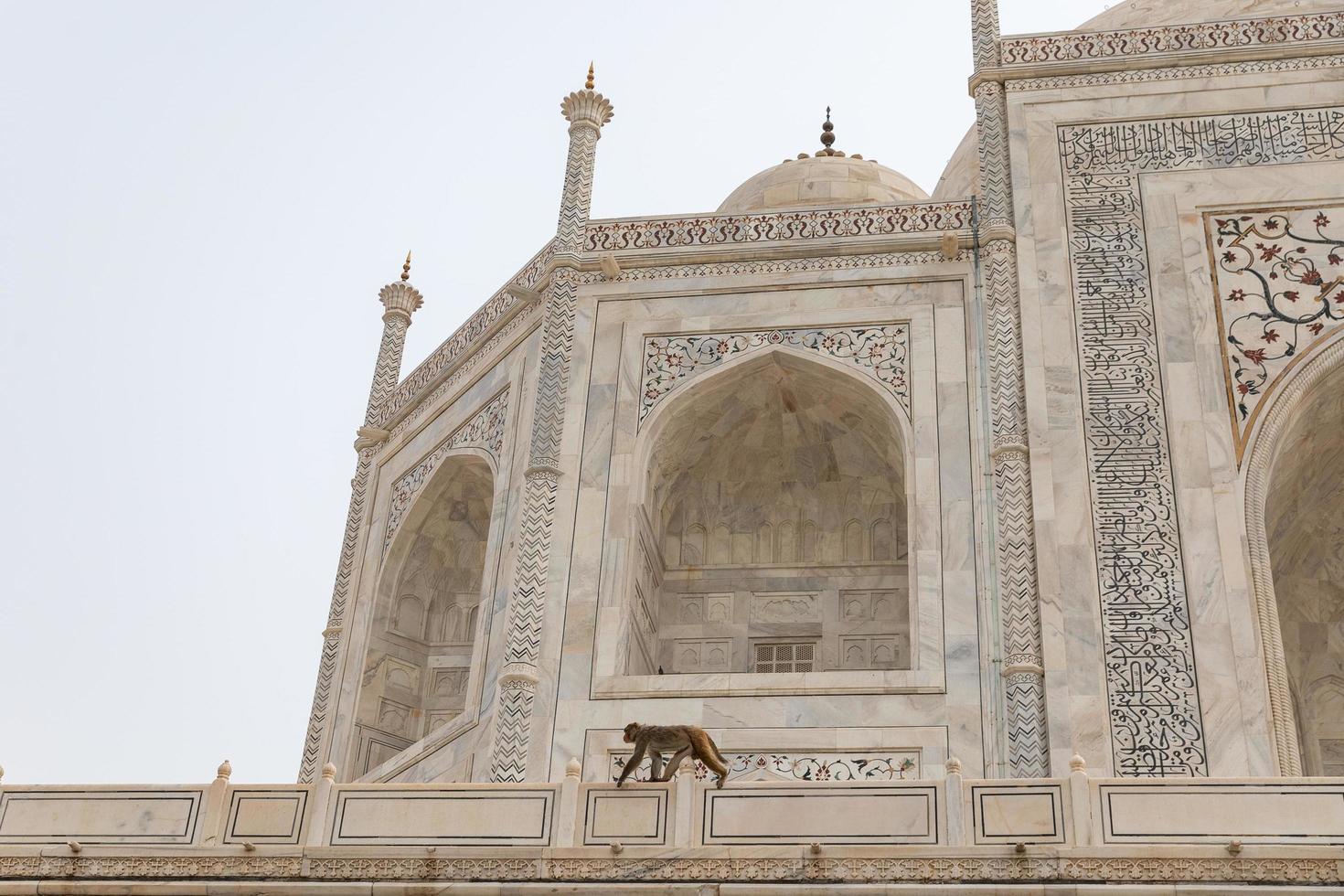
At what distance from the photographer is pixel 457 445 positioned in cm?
1293

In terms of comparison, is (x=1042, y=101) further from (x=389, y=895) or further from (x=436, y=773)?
(x=389, y=895)

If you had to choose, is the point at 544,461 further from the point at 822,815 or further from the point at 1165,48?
the point at 1165,48

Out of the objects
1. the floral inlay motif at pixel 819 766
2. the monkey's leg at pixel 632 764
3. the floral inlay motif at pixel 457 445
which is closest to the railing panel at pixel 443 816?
the monkey's leg at pixel 632 764

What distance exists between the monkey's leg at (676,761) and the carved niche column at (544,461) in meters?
1.85

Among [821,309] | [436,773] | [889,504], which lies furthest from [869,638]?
[436,773]

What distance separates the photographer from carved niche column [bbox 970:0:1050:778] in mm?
9992

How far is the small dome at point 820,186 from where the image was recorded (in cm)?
1410

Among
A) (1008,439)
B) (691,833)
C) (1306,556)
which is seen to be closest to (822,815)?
(691,833)

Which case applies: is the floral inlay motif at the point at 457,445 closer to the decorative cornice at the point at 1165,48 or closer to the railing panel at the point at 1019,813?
the decorative cornice at the point at 1165,48

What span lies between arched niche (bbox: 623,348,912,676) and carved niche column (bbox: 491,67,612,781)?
2.03ft

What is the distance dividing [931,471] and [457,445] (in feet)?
11.7

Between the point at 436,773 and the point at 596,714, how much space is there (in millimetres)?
1292

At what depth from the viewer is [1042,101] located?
12289mm

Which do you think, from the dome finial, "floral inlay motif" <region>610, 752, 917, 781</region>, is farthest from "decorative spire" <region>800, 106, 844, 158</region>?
"floral inlay motif" <region>610, 752, 917, 781</region>
